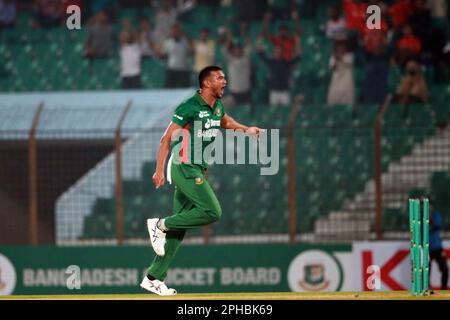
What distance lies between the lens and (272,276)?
781 inches

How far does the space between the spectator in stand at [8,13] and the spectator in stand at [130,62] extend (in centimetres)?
323

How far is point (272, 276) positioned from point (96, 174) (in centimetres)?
375

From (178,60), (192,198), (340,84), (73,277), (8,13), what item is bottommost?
(73,277)

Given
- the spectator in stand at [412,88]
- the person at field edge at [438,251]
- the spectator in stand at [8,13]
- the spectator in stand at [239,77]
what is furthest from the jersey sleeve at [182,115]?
the spectator in stand at [8,13]

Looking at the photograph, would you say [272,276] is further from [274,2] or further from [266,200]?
[274,2]

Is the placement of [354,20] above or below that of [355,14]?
below

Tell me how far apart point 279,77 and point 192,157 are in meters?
12.6

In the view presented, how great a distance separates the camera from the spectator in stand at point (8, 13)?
27.6 meters

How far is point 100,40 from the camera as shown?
1038 inches

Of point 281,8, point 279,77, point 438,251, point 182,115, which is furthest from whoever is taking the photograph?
point 281,8

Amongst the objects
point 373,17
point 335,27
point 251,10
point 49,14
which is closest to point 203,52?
point 251,10

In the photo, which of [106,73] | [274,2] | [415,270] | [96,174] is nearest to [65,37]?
[106,73]

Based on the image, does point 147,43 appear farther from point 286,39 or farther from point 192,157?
point 192,157

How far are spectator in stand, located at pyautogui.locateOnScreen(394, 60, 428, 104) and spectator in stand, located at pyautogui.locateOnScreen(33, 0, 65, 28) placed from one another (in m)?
8.09
